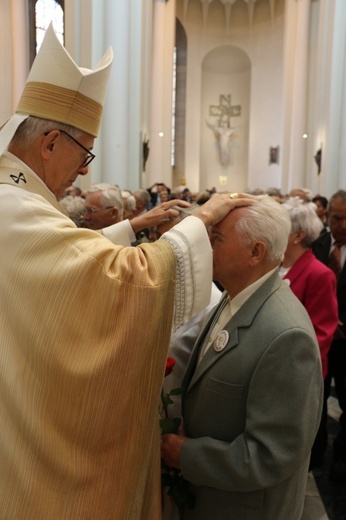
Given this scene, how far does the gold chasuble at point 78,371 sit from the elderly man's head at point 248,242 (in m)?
0.35

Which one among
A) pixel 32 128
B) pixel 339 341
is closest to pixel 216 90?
pixel 339 341

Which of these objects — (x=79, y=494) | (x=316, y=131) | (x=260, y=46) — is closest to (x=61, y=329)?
(x=79, y=494)

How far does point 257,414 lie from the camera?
1.54m

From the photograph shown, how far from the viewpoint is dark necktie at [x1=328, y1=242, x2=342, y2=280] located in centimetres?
424

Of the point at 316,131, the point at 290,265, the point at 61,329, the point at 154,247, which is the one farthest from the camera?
the point at 316,131

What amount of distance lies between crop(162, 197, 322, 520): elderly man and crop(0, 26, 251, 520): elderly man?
0.77 ft

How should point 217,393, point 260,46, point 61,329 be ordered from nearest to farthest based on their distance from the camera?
point 61,329 < point 217,393 < point 260,46

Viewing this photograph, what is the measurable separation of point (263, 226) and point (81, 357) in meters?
0.76

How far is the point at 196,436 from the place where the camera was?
1.74 m

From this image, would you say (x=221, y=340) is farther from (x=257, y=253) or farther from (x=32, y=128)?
(x=32, y=128)

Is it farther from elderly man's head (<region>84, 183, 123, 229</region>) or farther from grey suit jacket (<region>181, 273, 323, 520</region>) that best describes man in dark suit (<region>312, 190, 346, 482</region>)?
grey suit jacket (<region>181, 273, 323, 520</region>)

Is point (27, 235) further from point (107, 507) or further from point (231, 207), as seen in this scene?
point (107, 507)

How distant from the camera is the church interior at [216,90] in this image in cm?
906

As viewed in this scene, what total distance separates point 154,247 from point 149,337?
27 centimetres
